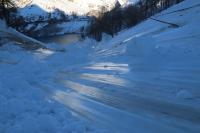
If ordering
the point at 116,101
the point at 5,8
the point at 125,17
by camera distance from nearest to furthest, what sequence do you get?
the point at 116,101 → the point at 5,8 → the point at 125,17

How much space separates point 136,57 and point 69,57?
872 centimetres

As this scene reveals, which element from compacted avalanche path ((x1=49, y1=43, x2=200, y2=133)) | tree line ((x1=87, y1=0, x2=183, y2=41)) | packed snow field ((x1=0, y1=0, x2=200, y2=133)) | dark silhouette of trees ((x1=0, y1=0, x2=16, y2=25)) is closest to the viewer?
packed snow field ((x1=0, y1=0, x2=200, y2=133))

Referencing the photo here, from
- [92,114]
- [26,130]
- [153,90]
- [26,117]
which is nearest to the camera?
[26,130]

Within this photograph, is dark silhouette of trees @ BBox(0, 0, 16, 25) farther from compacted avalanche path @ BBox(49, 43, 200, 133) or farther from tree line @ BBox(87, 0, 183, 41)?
compacted avalanche path @ BBox(49, 43, 200, 133)

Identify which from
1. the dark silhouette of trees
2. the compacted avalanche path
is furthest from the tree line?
the compacted avalanche path

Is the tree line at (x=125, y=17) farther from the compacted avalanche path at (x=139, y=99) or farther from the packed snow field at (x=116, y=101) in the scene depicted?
the compacted avalanche path at (x=139, y=99)

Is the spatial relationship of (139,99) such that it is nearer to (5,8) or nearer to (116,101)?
(116,101)

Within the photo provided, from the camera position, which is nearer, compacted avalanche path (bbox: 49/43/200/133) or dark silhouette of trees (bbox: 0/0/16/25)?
compacted avalanche path (bbox: 49/43/200/133)

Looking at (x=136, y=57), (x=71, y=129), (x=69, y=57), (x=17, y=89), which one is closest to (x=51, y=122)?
(x=71, y=129)

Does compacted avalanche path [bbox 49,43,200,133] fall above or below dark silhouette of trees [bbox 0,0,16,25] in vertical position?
above

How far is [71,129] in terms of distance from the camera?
714 centimetres

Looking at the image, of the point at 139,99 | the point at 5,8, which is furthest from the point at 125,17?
the point at 139,99

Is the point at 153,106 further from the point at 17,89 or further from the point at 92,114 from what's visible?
the point at 17,89

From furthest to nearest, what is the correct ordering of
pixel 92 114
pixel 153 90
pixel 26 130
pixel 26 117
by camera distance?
pixel 153 90 → pixel 92 114 → pixel 26 117 → pixel 26 130
